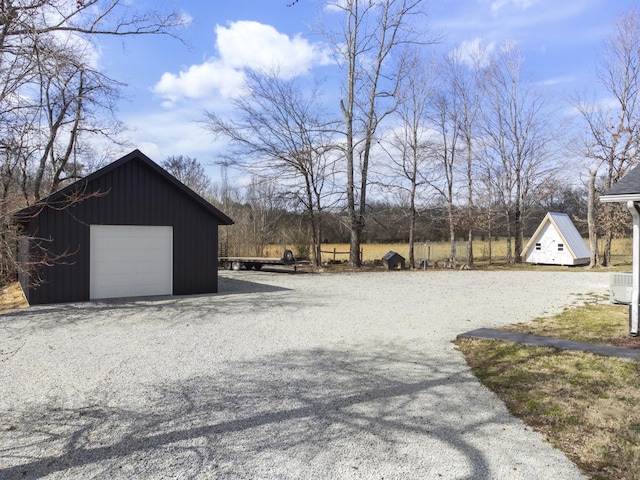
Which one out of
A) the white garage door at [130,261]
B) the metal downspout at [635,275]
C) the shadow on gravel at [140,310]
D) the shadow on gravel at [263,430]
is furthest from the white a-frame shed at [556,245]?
the shadow on gravel at [263,430]

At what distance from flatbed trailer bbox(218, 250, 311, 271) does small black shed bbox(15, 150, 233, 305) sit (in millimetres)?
7807

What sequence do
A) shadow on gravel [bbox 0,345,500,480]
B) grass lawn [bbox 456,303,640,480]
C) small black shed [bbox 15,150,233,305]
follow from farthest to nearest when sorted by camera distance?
small black shed [bbox 15,150,233,305] < grass lawn [bbox 456,303,640,480] < shadow on gravel [bbox 0,345,500,480]

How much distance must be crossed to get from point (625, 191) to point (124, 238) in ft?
37.6

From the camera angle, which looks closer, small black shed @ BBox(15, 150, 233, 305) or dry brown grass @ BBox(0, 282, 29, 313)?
dry brown grass @ BBox(0, 282, 29, 313)

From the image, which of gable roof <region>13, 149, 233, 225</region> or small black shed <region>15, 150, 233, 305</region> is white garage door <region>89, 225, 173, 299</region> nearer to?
small black shed <region>15, 150, 233, 305</region>

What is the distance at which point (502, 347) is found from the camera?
6.86 m

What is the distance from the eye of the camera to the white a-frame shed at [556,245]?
26.4 m

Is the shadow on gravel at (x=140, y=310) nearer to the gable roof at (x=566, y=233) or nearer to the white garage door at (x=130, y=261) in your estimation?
the white garage door at (x=130, y=261)

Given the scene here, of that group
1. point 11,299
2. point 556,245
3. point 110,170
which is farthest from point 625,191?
point 556,245

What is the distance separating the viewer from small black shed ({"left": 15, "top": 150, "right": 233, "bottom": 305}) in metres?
11.4

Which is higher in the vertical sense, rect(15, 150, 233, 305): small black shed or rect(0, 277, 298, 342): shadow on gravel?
rect(15, 150, 233, 305): small black shed

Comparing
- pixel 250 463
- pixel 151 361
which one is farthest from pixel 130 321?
pixel 250 463

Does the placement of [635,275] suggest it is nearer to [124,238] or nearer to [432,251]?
[124,238]

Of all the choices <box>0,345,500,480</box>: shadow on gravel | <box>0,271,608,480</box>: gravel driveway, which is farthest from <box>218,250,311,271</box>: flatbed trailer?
<box>0,345,500,480</box>: shadow on gravel
